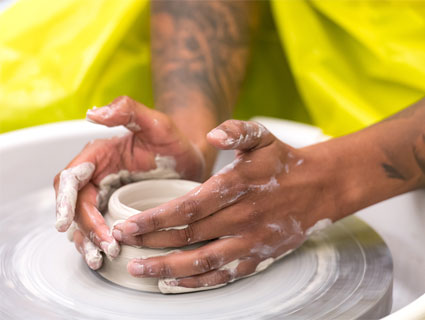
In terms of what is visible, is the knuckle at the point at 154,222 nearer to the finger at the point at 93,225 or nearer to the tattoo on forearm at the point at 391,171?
the finger at the point at 93,225

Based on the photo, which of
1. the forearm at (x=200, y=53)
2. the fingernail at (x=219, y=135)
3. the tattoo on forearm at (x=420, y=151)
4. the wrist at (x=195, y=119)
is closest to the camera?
the fingernail at (x=219, y=135)

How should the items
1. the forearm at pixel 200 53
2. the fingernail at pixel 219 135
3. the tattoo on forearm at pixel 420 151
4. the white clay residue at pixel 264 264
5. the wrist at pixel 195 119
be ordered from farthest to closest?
1. the forearm at pixel 200 53
2. the wrist at pixel 195 119
3. the tattoo on forearm at pixel 420 151
4. the white clay residue at pixel 264 264
5. the fingernail at pixel 219 135

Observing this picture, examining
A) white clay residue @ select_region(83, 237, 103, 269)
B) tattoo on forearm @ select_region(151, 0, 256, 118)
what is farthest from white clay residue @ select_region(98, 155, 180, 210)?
tattoo on forearm @ select_region(151, 0, 256, 118)

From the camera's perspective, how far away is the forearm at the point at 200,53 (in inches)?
55.7

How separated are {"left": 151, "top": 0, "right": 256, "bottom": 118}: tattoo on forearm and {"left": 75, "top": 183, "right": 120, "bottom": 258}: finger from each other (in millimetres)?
509

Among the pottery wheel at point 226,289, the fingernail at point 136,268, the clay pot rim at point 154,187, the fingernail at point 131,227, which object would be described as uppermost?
the fingernail at point 131,227

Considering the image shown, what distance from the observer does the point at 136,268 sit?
0.85 meters

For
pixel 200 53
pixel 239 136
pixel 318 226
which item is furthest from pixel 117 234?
pixel 200 53

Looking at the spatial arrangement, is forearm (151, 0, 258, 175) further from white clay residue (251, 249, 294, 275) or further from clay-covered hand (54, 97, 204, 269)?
white clay residue (251, 249, 294, 275)

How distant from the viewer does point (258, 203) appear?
35.8 inches

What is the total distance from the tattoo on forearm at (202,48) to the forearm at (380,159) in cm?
47

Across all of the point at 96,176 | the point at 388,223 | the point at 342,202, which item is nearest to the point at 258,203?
the point at 342,202

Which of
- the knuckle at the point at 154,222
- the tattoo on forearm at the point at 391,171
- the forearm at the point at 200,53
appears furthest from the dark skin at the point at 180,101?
the tattoo on forearm at the point at 391,171

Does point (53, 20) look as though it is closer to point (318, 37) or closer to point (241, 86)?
point (241, 86)
